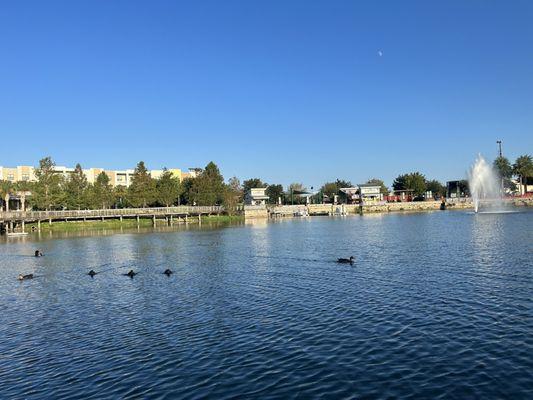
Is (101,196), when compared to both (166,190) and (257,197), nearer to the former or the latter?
(166,190)

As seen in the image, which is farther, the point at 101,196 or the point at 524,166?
the point at 524,166

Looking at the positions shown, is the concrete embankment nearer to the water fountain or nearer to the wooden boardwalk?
the water fountain

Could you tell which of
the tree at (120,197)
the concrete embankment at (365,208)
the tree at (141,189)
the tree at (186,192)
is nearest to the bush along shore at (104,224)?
the tree at (141,189)

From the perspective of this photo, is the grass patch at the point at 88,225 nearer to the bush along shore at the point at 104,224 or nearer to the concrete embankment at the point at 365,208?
the bush along shore at the point at 104,224

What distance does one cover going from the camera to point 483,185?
15250 centimetres

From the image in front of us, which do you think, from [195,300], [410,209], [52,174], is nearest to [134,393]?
[195,300]

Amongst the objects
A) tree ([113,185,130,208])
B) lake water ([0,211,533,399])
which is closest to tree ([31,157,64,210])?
tree ([113,185,130,208])

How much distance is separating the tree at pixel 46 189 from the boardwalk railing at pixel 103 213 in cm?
1079

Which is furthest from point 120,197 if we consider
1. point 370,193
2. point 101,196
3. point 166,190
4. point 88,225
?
point 370,193

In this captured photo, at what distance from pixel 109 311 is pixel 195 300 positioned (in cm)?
512

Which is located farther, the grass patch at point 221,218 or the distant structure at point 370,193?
the distant structure at point 370,193

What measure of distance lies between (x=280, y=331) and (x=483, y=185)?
491 feet

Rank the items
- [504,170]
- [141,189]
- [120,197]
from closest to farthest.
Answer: [141,189] < [120,197] < [504,170]

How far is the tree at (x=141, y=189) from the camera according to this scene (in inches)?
5453
